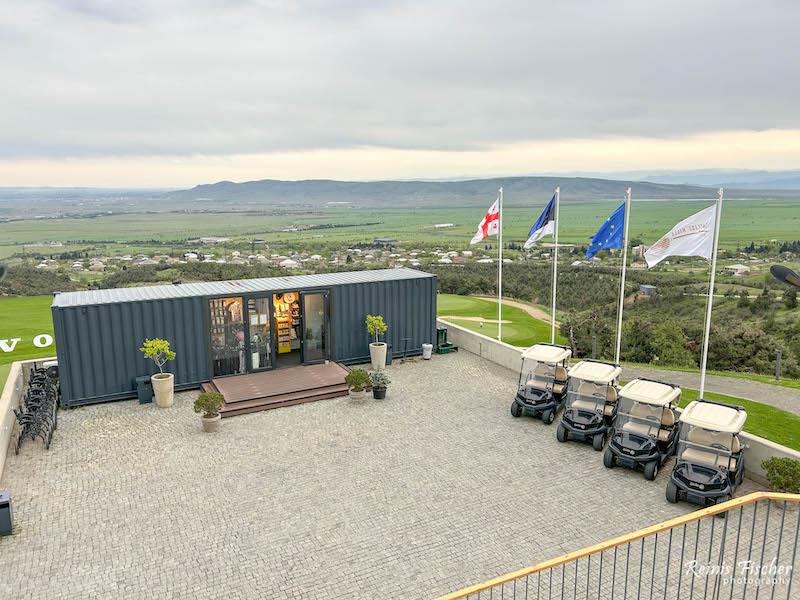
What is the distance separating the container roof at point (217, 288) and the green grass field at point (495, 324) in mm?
7586

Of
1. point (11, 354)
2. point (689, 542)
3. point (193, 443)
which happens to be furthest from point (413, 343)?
point (11, 354)

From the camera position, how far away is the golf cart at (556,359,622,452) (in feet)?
39.5

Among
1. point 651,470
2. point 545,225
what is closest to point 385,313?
point 545,225

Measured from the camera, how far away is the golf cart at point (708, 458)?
31.1 ft

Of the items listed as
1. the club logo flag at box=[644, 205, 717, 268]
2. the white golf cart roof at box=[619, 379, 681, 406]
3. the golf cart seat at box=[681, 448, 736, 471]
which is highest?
the club logo flag at box=[644, 205, 717, 268]

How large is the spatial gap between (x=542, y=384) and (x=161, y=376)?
9.91m

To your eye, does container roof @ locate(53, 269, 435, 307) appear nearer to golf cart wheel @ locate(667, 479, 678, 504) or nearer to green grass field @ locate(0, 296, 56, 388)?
green grass field @ locate(0, 296, 56, 388)

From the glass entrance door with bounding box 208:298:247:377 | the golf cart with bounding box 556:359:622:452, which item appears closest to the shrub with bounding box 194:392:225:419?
the glass entrance door with bounding box 208:298:247:377

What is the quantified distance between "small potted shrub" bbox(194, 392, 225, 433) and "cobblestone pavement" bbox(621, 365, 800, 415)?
12.6 meters

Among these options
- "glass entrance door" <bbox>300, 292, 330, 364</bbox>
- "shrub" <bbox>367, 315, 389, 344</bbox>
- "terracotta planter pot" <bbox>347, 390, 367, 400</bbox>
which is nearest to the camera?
"terracotta planter pot" <bbox>347, 390, 367, 400</bbox>

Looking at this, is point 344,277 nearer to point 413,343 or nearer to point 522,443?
point 413,343

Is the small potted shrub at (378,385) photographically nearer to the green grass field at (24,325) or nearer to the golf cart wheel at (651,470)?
the golf cart wheel at (651,470)

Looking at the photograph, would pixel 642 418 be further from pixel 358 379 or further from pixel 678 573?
pixel 358 379

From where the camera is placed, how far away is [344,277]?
1848 cm
